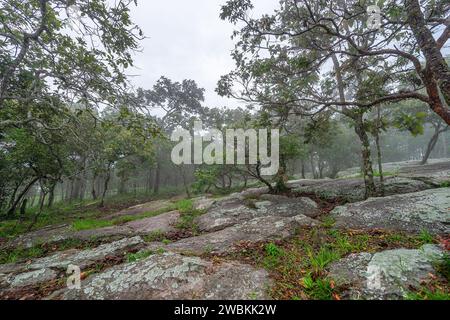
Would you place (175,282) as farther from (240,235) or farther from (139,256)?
(240,235)

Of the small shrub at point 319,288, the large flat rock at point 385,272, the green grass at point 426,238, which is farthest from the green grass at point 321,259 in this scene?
the green grass at point 426,238

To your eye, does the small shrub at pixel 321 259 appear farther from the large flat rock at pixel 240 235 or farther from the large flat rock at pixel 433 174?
the large flat rock at pixel 433 174

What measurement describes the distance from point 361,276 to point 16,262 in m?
7.74

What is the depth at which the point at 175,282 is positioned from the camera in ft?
11.4

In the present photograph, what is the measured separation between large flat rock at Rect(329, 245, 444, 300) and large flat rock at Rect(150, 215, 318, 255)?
193cm

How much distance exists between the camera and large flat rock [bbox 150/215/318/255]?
507 cm

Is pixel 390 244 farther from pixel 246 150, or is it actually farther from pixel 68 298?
pixel 246 150

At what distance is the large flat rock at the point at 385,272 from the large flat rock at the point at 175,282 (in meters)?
1.24

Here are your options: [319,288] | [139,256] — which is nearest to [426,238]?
[319,288]

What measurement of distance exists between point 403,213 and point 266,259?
4.04 meters

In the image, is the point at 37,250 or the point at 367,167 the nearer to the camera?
the point at 37,250

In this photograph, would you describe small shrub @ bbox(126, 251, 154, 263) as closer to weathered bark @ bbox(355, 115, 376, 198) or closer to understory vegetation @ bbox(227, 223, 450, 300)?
understory vegetation @ bbox(227, 223, 450, 300)

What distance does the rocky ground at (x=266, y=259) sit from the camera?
3.20 m
